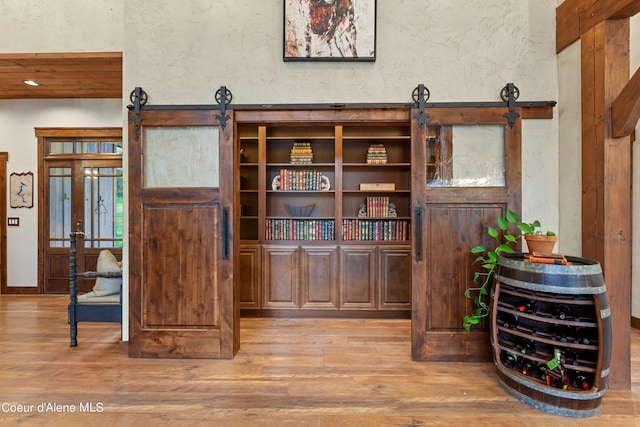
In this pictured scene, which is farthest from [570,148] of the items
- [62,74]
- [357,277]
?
[62,74]

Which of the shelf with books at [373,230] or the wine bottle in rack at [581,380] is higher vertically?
the shelf with books at [373,230]

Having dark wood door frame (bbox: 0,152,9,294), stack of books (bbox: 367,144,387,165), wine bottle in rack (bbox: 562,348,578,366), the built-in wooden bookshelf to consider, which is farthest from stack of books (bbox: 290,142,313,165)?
dark wood door frame (bbox: 0,152,9,294)

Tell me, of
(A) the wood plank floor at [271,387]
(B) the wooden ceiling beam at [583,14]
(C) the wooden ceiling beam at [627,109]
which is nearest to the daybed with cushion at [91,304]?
(A) the wood plank floor at [271,387]

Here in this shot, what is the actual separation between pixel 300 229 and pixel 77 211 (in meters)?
3.53

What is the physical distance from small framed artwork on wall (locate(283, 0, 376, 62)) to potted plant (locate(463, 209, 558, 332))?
1677mm

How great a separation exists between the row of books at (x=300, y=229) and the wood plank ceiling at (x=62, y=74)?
2.31 meters

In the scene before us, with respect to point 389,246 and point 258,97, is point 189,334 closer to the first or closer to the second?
point 258,97

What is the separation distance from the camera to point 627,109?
205cm

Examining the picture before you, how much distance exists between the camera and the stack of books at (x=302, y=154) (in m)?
3.96

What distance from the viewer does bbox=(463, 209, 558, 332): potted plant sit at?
227 cm

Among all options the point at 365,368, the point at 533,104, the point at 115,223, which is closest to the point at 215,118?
the point at 365,368

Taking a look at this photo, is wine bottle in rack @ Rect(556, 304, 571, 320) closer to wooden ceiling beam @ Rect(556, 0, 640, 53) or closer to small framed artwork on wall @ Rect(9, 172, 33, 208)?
wooden ceiling beam @ Rect(556, 0, 640, 53)

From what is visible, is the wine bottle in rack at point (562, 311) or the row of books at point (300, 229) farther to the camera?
the row of books at point (300, 229)

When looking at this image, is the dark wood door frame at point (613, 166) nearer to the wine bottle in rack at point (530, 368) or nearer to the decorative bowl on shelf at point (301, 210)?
the wine bottle in rack at point (530, 368)
